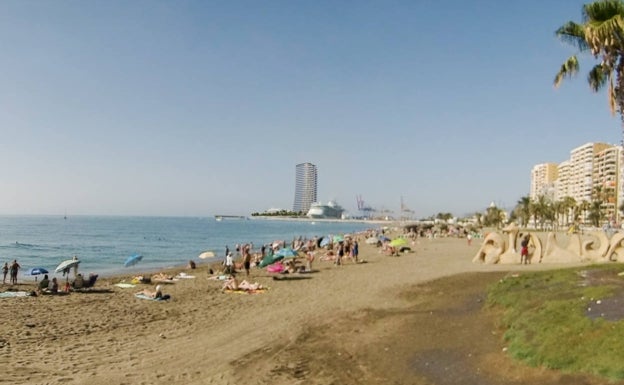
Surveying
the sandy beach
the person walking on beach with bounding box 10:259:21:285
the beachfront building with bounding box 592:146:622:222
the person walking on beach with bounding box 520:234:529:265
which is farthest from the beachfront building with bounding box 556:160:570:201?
the person walking on beach with bounding box 10:259:21:285

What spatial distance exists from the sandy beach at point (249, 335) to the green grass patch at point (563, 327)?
20.5 inches

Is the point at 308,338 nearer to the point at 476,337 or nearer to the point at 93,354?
the point at 476,337

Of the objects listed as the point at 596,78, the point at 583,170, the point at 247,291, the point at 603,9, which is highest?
the point at 583,170

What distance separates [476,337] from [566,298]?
2.96 meters

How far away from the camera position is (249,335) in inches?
541

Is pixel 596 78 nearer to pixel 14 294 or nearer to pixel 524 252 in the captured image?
pixel 524 252

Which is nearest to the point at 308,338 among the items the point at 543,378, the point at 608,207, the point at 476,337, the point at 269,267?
the point at 476,337

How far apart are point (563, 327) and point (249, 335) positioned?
8.54 m

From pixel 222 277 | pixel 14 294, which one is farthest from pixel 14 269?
pixel 222 277

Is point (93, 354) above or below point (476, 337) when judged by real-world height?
below

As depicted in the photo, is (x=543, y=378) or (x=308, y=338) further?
(x=308, y=338)

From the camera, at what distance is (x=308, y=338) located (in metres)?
13.1

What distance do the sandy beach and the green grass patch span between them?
0.52m

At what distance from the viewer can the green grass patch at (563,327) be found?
7961 millimetres
